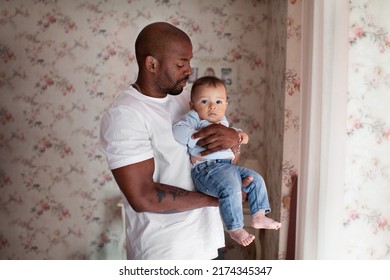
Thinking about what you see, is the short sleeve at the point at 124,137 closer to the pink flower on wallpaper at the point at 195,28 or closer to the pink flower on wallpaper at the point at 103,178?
the pink flower on wallpaper at the point at 195,28

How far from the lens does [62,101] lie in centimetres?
236

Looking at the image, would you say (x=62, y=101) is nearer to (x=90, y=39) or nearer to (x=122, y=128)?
(x=90, y=39)

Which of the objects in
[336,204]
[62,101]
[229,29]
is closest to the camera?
[336,204]

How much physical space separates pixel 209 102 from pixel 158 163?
18 centimetres

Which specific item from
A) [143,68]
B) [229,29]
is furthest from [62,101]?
[143,68]

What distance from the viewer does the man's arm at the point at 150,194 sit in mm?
990

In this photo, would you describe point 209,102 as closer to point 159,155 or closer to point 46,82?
point 159,155

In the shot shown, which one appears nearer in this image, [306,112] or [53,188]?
[306,112]

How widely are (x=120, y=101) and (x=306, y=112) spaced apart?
89 centimetres

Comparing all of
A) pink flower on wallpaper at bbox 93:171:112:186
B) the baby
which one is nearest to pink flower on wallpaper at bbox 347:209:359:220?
the baby

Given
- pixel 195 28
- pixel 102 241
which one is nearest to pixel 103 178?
pixel 102 241

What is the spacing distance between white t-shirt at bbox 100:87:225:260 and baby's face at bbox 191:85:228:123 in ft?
0.19

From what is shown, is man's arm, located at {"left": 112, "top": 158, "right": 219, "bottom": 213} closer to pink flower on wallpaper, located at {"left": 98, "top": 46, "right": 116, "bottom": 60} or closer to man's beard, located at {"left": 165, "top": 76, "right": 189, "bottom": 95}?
man's beard, located at {"left": 165, "top": 76, "right": 189, "bottom": 95}
